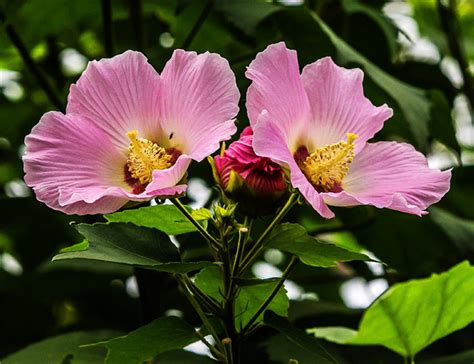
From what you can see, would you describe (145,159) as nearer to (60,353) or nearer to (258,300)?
(258,300)

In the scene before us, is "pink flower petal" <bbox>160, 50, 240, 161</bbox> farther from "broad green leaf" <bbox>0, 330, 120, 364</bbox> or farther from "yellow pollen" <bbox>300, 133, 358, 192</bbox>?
"broad green leaf" <bbox>0, 330, 120, 364</bbox>

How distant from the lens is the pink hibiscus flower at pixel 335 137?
0.62 m

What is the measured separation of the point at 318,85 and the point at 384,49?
0.69 meters

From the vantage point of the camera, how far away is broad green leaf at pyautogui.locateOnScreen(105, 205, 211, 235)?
2.12 feet

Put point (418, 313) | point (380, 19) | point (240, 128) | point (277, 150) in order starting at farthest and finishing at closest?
point (380, 19) → point (240, 128) → point (418, 313) → point (277, 150)

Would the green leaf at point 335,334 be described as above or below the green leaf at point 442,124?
below

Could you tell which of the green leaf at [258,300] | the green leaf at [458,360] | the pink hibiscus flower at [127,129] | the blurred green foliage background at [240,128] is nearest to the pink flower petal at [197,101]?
the pink hibiscus flower at [127,129]

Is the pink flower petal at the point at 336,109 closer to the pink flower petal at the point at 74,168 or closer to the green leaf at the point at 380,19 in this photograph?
the pink flower petal at the point at 74,168

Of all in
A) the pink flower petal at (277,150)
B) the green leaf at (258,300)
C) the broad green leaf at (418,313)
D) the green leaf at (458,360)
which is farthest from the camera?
the green leaf at (458,360)

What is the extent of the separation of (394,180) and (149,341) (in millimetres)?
205

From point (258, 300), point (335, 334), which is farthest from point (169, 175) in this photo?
point (335, 334)

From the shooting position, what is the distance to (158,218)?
2.15ft

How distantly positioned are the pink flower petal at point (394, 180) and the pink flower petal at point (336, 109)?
2 centimetres

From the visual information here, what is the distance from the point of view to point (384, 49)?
1.33 meters
